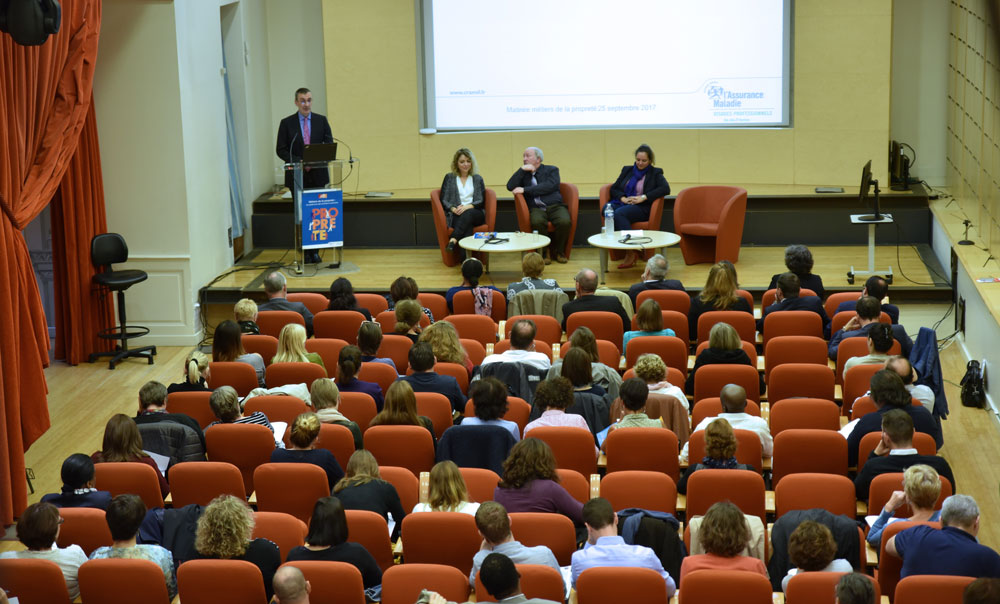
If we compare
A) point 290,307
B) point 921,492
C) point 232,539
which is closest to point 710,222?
point 290,307

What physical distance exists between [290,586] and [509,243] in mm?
6347

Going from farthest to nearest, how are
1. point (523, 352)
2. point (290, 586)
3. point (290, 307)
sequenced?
point (290, 307) → point (523, 352) → point (290, 586)

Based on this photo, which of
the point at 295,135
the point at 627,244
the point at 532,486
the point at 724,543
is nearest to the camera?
the point at 724,543

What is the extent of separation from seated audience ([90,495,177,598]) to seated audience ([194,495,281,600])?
0.94ft

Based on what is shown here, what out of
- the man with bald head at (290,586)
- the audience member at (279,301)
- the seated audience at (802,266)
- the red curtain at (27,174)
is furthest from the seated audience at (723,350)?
the red curtain at (27,174)

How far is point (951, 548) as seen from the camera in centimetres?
434

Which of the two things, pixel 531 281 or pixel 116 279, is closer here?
pixel 531 281

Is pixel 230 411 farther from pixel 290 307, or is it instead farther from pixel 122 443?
pixel 290 307

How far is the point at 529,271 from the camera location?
863 centimetres

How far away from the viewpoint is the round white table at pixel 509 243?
9.96 m

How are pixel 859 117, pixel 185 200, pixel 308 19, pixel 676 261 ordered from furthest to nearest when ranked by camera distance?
pixel 308 19 < pixel 859 117 < pixel 676 261 < pixel 185 200

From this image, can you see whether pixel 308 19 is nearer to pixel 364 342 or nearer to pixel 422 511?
pixel 364 342

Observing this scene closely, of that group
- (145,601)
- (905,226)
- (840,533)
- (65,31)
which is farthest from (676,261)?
(145,601)

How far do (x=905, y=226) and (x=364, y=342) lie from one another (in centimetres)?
678
